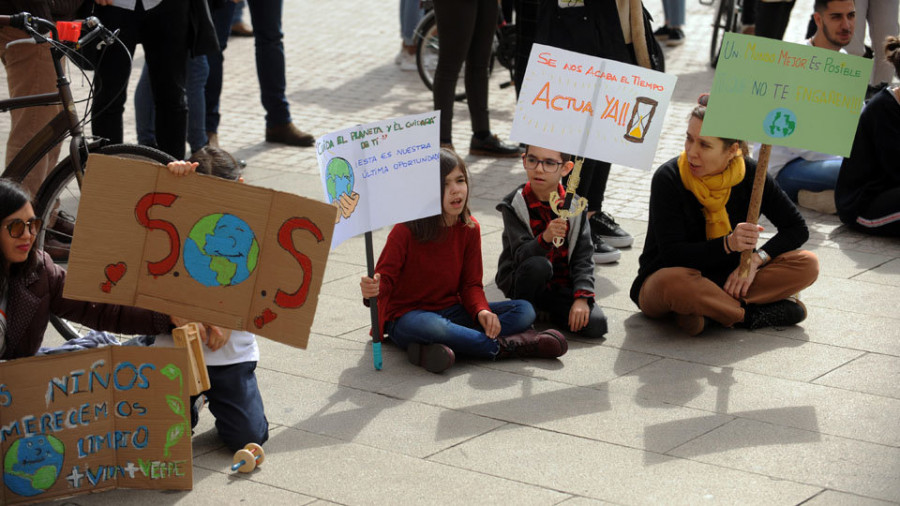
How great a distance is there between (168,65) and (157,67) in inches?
2.7

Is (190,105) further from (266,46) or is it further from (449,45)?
(449,45)

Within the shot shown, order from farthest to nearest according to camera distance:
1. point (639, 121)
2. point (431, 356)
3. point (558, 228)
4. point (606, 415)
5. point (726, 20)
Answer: point (726, 20), point (639, 121), point (558, 228), point (431, 356), point (606, 415)

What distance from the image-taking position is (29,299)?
3639 millimetres

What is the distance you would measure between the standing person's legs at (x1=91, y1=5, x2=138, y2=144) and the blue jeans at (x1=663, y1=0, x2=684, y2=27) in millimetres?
7725

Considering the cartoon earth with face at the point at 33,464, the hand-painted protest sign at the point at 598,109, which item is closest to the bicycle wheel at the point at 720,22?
the hand-painted protest sign at the point at 598,109

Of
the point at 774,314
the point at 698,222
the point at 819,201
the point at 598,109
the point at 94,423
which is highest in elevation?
the point at 598,109

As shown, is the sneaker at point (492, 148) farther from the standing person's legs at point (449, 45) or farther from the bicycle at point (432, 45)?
the bicycle at point (432, 45)

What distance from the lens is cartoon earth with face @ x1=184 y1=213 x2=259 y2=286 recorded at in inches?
143

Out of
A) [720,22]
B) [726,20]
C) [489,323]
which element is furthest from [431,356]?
[720,22]

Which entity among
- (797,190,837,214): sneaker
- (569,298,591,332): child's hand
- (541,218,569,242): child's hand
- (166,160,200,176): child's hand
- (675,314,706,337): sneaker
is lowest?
(797,190,837,214): sneaker

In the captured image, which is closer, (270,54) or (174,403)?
(174,403)

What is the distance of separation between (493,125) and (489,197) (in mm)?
2128

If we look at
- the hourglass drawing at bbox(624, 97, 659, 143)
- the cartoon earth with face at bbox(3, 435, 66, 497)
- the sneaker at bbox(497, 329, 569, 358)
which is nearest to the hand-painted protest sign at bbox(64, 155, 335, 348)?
the cartoon earth with face at bbox(3, 435, 66, 497)

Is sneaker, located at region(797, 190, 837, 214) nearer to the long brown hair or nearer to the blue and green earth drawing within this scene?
the long brown hair
